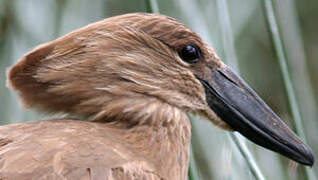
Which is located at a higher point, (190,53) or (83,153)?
(190,53)

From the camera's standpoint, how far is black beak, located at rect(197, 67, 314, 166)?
6.98ft

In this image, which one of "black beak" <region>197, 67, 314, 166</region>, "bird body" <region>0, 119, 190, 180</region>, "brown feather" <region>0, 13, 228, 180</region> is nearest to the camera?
"bird body" <region>0, 119, 190, 180</region>

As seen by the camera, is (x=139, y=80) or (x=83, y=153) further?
(x=139, y=80)

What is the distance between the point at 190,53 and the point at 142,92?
171 millimetres

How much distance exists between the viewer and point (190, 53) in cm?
212

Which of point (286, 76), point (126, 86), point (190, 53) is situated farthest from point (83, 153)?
point (286, 76)

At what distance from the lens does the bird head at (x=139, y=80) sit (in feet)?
6.68

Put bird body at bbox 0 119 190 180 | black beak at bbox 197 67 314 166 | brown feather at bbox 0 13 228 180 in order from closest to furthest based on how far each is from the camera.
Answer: bird body at bbox 0 119 190 180
brown feather at bbox 0 13 228 180
black beak at bbox 197 67 314 166

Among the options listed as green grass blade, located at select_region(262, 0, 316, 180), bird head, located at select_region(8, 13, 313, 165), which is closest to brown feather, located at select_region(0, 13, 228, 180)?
bird head, located at select_region(8, 13, 313, 165)

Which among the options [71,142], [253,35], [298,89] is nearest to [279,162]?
[298,89]

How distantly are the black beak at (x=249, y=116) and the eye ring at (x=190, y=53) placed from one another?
66 millimetres

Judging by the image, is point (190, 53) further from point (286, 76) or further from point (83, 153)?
point (83, 153)

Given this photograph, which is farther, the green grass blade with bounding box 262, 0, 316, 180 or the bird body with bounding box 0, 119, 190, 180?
the green grass blade with bounding box 262, 0, 316, 180

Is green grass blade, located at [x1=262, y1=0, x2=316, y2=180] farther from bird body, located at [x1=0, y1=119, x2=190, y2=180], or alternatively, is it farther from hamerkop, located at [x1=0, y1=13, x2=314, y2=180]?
bird body, located at [x1=0, y1=119, x2=190, y2=180]
